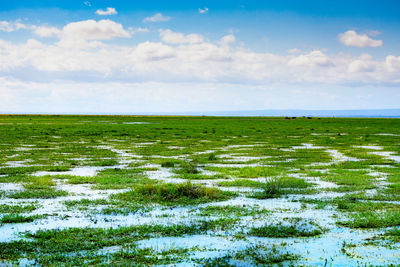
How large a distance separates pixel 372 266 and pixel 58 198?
32.0ft

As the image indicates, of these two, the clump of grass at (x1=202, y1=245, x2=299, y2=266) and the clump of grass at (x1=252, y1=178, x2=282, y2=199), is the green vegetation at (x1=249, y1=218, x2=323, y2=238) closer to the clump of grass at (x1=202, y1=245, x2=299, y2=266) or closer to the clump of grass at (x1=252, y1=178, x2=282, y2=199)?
the clump of grass at (x1=202, y1=245, x2=299, y2=266)

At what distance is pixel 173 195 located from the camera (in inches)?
535

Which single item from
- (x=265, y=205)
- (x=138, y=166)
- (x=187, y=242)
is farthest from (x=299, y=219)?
(x=138, y=166)

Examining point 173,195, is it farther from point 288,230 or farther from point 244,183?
point 288,230

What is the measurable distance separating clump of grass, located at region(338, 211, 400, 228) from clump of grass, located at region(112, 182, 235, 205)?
4.26m

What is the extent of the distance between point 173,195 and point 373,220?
594cm

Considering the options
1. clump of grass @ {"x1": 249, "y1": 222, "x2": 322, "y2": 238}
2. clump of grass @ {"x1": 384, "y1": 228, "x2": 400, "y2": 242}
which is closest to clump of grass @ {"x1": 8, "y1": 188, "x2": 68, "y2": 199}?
clump of grass @ {"x1": 249, "y1": 222, "x2": 322, "y2": 238}

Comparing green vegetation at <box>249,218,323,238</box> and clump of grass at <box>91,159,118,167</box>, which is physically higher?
clump of grass at <box>91,159,118,167</box>

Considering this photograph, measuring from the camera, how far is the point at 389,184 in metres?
16.1

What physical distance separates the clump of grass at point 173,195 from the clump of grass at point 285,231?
351 centimetres

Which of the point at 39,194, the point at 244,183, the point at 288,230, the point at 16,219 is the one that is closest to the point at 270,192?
the point at 244,183

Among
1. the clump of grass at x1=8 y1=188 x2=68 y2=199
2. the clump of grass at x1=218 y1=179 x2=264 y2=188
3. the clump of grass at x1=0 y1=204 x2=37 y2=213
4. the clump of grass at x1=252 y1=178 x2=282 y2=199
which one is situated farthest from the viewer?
the clump of grass at x1=218 y1=179 x2=264 y2=188

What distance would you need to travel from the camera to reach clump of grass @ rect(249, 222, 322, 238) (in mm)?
9703

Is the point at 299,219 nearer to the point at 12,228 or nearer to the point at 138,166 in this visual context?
the point at 12,228
